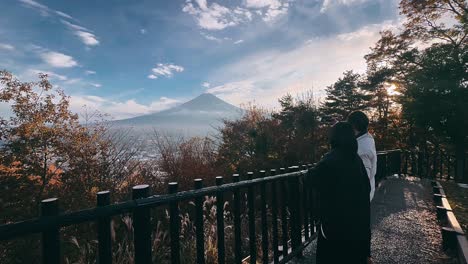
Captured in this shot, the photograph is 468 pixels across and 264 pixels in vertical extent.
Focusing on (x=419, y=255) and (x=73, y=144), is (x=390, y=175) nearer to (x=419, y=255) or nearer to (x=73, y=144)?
(x=419, y=255)

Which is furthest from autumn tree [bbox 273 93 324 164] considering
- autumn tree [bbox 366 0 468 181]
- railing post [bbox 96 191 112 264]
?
railing post [bbox 96 191 112 264]

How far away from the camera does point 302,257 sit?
11.6ft

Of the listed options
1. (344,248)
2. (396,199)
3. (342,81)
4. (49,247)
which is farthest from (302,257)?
(342,81)

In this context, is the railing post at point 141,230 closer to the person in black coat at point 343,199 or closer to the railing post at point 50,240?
the railing post at point 50,240

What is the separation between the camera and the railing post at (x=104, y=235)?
1.50 meters

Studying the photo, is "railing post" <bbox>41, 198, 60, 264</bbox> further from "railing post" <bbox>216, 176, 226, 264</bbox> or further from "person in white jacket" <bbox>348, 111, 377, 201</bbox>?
"person in white jacket" <bbox>348, 111, 377, 201</bbox>

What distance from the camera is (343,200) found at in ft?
7.04

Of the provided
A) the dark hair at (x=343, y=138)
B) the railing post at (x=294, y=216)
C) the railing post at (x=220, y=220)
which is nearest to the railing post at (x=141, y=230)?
the railing post at (x=220, y=220)

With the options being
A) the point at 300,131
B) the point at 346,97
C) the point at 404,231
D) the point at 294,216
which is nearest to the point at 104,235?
the point at 294,216

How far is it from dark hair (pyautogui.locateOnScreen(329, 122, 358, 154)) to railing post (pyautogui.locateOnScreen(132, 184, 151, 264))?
1534 millimetres

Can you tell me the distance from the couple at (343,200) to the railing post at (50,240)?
1.79 m

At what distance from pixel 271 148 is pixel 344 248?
11767mm

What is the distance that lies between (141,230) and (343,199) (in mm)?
1543

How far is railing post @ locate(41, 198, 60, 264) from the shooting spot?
49.6 inches
